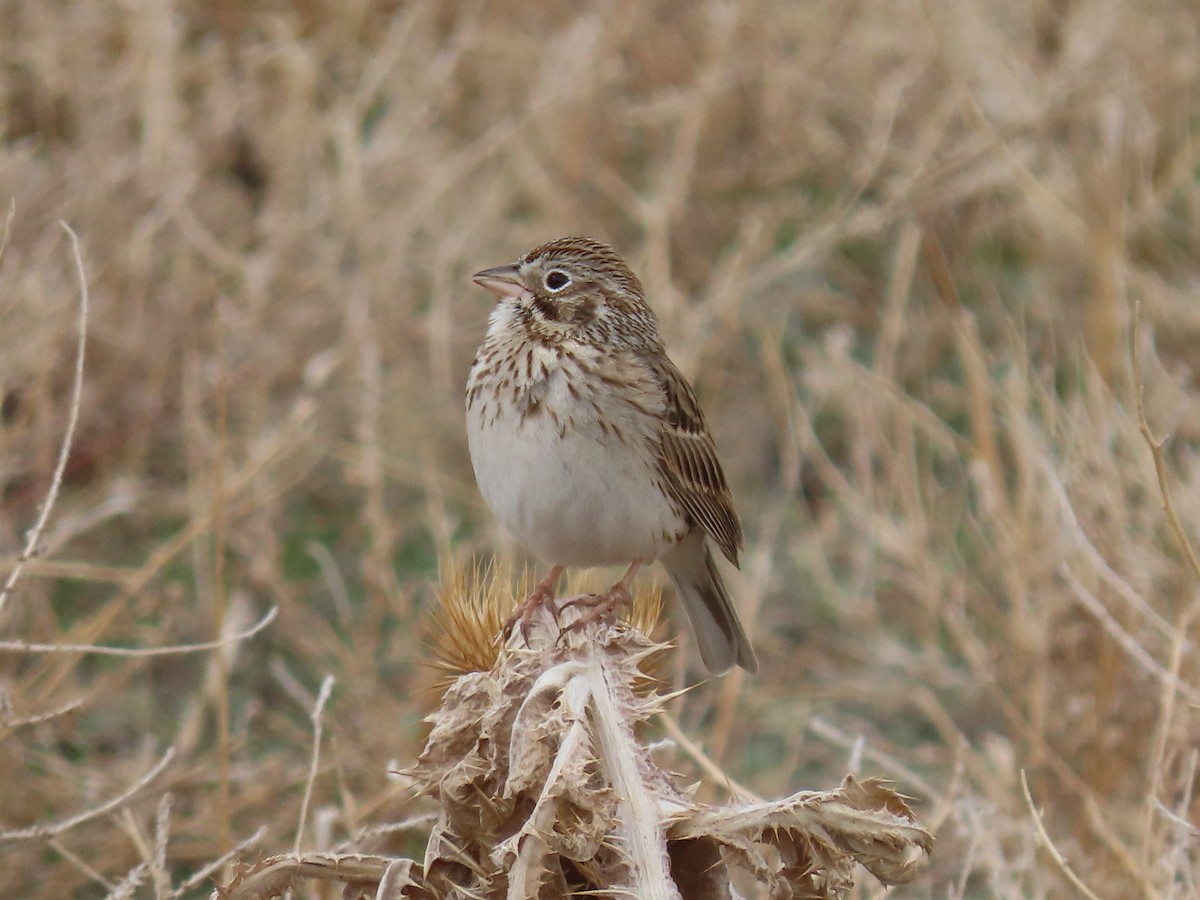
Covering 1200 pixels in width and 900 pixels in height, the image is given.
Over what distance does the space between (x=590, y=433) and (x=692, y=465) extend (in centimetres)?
36

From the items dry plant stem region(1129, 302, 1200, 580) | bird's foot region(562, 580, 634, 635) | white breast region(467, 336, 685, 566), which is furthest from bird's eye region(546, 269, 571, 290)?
dry plant stem region(1129, 302, 1200, 580)

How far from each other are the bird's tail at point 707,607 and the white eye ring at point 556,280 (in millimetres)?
645

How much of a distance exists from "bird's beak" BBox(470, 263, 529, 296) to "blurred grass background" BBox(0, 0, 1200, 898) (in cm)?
66

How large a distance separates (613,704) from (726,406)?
4856mm

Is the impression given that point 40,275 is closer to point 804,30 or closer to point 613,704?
point 613,704

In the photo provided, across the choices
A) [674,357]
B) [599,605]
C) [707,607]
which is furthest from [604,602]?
[674,357]

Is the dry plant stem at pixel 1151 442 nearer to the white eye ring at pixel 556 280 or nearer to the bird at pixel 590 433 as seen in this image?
the bird at pixel 590 433

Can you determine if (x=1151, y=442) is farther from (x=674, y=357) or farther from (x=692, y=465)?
(x=674, y=357)

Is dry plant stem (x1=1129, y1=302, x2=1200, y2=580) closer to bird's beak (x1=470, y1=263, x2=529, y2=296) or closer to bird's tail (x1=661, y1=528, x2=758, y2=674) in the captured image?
bird's tail (x1=661, y1=528, x2=758, y2=674)

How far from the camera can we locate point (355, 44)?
24.2ft

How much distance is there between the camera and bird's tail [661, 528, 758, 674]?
12.5 ft

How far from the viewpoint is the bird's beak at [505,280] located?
379 cm

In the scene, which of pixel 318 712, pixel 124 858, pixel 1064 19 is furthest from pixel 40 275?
pixel 1064 19

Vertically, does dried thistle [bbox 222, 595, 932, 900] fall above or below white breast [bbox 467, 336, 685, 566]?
below
